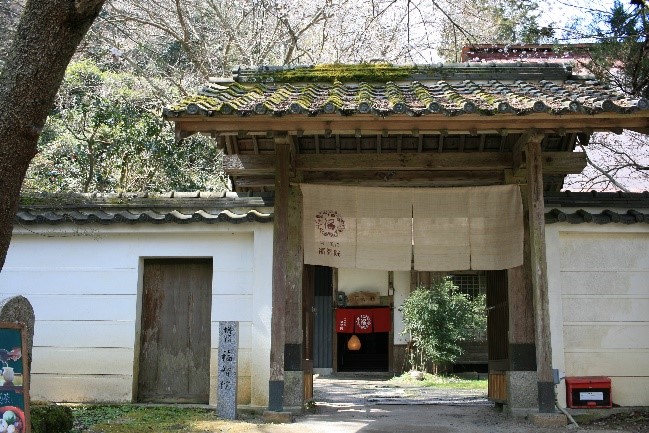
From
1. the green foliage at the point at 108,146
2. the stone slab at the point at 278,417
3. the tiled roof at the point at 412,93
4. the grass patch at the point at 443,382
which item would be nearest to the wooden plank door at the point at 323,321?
the grass patch at the point at 443,382

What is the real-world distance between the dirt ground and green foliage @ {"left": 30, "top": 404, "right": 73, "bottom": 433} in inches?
66.2

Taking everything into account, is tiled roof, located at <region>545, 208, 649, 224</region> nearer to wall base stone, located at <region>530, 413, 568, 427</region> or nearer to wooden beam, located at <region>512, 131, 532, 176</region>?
wooden beam, located at <region>512, 131, 532, 176</region>

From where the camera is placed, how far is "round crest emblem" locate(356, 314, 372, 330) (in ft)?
64.0

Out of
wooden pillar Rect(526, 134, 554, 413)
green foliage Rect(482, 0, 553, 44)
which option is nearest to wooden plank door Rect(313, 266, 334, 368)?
green foliage Rect(482, 0, 553, 44)

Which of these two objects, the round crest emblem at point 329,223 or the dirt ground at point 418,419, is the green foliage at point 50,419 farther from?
the round crest emblem at point 329,223

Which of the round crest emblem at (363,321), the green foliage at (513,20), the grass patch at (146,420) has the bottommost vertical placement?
the grass patch at (146,420)

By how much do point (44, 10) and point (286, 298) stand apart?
4718 millimetres

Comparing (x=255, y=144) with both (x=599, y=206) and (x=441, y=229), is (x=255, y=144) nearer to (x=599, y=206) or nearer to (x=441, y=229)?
(x=441, y=229)

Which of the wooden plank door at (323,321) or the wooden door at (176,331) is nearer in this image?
the wooden door at (176,331)

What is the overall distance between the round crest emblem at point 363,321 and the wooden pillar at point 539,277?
11408mm

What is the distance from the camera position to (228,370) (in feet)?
28.3

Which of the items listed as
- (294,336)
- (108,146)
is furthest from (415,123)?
(108,146)

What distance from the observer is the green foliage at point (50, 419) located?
633 cm

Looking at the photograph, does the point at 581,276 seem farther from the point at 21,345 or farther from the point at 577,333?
the point at 21,345
